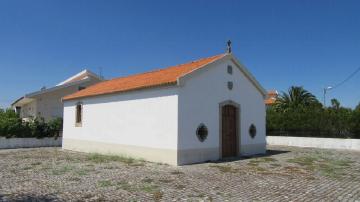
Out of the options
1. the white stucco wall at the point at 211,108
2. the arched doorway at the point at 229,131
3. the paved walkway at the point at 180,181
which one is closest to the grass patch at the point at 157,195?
the paved walkway at the point at 180,181

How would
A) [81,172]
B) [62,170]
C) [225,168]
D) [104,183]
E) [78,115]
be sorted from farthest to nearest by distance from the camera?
[78,115], [225,168], [62,170], [81,172], [104,183]

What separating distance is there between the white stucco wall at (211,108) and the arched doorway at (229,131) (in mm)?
343

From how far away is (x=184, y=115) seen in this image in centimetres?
1365

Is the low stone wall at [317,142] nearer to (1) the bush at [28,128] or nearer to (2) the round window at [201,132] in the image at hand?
(2) the round window at [201,132]

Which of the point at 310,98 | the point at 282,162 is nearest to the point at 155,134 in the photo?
the point at 282,162

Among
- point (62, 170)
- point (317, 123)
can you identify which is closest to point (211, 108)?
point (62, 170)

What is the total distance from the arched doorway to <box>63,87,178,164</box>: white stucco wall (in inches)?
121

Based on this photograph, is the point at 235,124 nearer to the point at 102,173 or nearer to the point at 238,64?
the point at 238,64

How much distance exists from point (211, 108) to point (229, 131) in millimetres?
1846

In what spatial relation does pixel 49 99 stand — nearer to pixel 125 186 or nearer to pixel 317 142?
pixel 317 142

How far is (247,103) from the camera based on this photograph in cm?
1741

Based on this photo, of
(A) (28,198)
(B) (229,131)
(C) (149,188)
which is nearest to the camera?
(A) (28,198)

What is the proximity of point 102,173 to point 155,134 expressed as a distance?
3503 mm

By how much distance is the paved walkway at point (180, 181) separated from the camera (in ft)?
26.5
